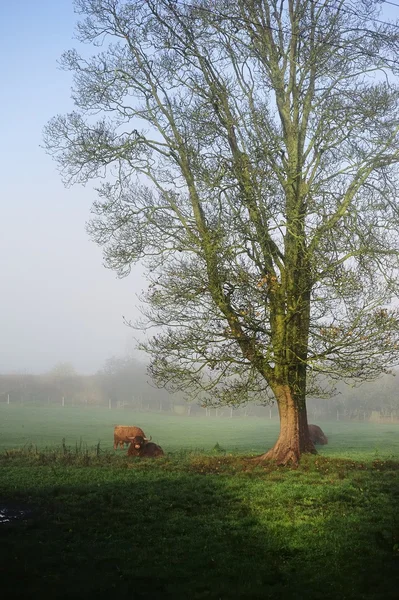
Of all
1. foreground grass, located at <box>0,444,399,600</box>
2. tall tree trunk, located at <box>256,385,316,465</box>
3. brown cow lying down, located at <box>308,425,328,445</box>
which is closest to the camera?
foreground grass, located at <box>0,444,399,600</box>

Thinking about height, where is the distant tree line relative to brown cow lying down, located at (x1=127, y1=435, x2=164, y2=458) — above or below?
above

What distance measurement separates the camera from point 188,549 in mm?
10508

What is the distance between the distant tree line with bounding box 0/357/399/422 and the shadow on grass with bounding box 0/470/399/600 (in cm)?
5156

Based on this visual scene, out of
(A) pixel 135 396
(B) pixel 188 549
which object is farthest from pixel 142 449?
(A) pixel 135 396

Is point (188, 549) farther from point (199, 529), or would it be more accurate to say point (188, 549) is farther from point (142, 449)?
point (142, 449)

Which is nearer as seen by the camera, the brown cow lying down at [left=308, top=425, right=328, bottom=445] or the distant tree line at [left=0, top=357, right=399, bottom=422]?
the brown cow lying down at [left=308, top=425, right=328, bottom=445]

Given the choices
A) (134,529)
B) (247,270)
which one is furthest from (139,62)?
(134,529)

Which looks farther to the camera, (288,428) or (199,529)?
(288,428)

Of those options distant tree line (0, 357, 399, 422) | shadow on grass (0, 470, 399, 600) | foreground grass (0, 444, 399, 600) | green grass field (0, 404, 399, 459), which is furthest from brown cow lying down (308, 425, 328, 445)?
distant tree line (0, 357, 399, 422)

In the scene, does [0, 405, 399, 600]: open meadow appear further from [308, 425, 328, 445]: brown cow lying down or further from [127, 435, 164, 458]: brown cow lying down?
[308, 425, 328, 445]: brown cow lying down

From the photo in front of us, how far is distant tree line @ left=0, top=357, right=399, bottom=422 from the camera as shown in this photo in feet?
213

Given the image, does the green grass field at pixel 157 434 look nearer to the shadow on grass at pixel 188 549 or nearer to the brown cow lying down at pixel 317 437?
the brown cow lying down at pixel 317 437

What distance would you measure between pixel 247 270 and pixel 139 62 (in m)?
8.68

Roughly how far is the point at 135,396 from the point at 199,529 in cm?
6324
